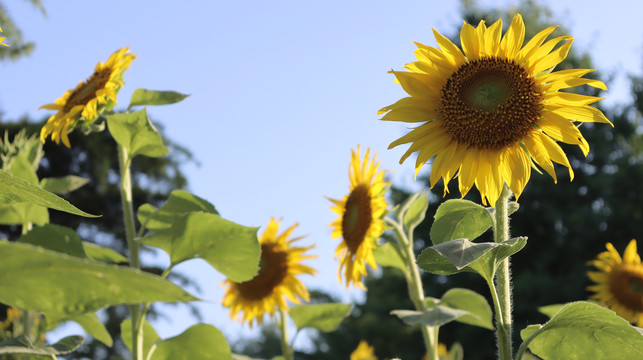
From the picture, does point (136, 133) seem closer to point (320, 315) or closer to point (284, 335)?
point (320, 315)

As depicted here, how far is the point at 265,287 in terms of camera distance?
8.20ft

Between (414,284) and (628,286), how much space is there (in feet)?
5.42

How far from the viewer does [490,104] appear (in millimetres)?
1372

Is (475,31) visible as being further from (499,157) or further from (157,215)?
(157,215)

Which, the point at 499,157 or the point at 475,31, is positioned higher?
the point at 475,31

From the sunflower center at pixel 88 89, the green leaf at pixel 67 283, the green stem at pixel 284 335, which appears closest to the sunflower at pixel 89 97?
the sunflower center at pixel 88 89

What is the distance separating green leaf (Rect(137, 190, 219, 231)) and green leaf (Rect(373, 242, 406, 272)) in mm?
569

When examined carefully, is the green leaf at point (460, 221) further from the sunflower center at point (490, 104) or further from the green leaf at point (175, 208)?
the green leaf at point (175, 208)

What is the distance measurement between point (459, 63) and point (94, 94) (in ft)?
3.27

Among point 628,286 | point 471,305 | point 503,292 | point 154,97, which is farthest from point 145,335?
point 628,286

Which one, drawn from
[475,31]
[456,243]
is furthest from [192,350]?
[475,31]

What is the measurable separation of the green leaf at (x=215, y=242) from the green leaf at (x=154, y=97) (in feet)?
1.21

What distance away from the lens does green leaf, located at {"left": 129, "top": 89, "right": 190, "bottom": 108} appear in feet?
4.95

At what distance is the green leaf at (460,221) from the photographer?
116 cm
